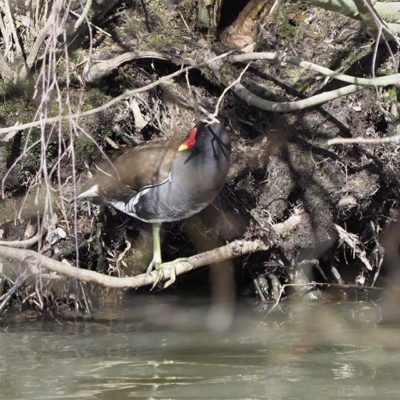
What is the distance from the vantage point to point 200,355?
4.34 metres

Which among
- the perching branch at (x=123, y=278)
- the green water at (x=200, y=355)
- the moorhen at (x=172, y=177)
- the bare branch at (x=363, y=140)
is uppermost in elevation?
the bare branch at (x=363, y=140)

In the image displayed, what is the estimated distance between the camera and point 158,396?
375 centimetres

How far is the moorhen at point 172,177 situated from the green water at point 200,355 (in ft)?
2.57

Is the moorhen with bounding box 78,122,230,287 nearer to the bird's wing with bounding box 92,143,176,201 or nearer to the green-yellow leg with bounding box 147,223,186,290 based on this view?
the bird's wing with bounding box 92,143,176,201

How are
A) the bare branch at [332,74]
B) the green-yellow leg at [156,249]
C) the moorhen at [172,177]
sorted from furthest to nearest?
the green-yellow leg at [156,249] → the moorhen at [172,177] → the bare branch at [332,74]

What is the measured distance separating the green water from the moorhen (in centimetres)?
78

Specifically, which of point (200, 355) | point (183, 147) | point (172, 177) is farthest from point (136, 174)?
point (200, 355)

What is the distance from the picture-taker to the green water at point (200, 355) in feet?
12.5

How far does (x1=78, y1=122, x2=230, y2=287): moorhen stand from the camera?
15.1 feet

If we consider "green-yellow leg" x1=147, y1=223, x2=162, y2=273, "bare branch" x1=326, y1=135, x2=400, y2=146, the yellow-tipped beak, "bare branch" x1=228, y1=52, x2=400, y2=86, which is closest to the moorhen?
the yellow-tipped beak

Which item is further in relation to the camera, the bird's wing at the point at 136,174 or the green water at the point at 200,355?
the bird's wing at the point at 136,174

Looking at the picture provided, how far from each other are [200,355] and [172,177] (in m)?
1.03

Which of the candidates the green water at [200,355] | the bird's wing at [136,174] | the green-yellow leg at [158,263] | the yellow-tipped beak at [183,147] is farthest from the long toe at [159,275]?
the yellow-tipped beak at [183,147]

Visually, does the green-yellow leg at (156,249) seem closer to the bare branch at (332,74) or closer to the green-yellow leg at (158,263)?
the green-yellow leg at (158,263)
